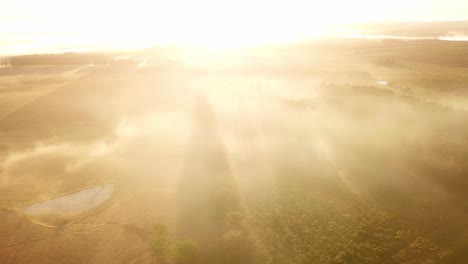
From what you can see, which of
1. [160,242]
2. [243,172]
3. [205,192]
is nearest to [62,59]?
[243,172]

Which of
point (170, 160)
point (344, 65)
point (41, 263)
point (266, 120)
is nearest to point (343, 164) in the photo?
point (266, 120)

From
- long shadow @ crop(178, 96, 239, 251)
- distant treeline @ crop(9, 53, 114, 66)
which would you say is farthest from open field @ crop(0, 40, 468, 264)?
distant treeline @ crop(9, 53, 114, 66)

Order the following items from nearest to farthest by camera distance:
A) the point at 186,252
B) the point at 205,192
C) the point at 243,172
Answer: the point at 186,252
the point at 205,192
the point at 243,172

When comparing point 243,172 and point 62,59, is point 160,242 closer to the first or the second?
point 243,172

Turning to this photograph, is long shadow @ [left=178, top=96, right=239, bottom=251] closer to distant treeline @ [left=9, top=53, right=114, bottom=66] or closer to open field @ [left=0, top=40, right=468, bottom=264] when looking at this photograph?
open field @ [left=0, top=40, right=468, bottom=264]

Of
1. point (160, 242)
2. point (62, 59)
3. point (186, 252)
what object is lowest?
point (186, 252)

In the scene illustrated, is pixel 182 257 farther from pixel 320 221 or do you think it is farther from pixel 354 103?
pixel 354 103

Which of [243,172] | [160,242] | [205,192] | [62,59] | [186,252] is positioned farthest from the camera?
[62,59]
